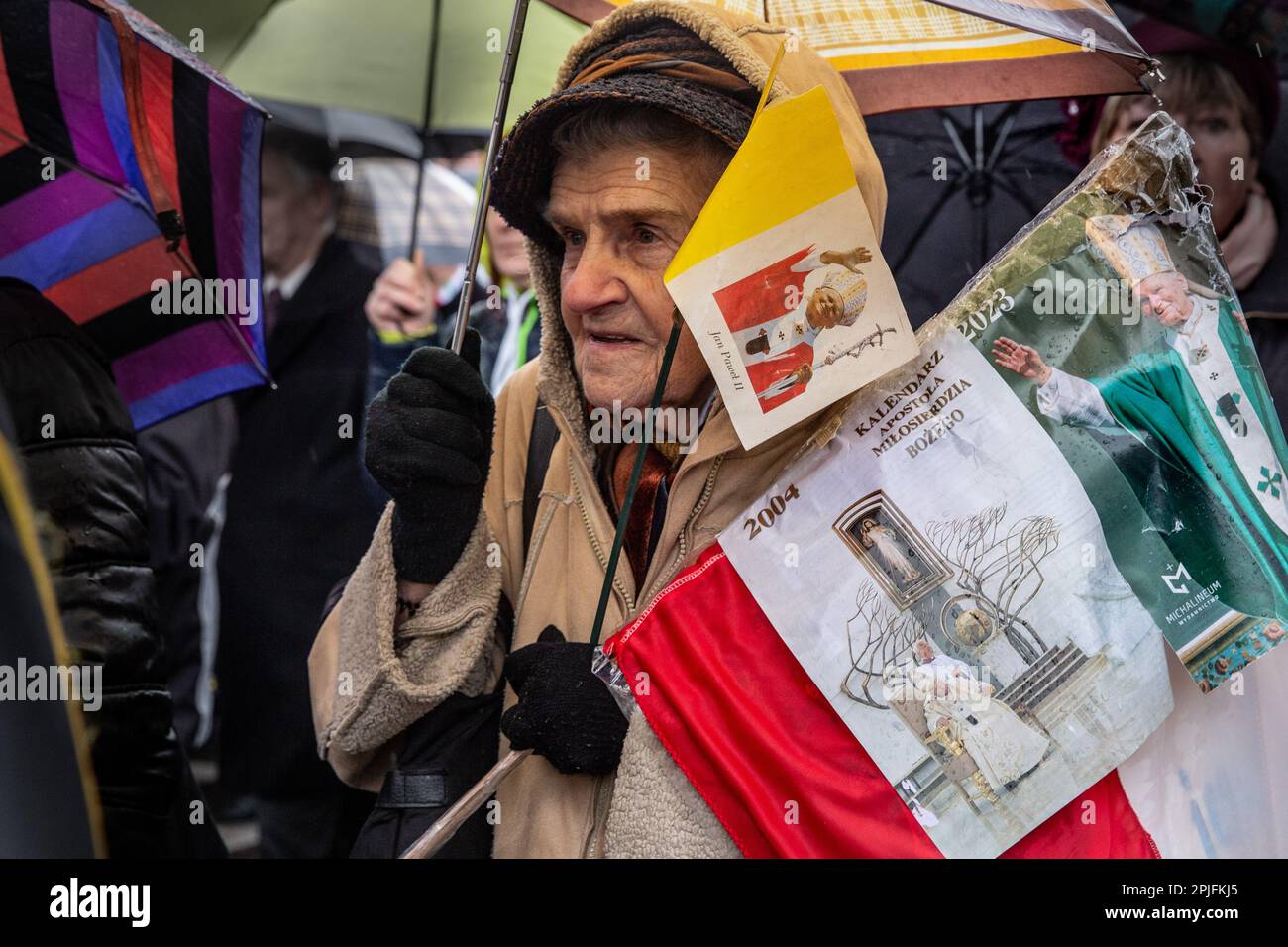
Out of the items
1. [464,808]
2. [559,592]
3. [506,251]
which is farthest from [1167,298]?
[506,251]

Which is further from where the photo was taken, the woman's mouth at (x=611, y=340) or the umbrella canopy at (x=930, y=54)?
the umbrella canopy at (x=930, y=54)

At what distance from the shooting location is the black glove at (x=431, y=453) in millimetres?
2293

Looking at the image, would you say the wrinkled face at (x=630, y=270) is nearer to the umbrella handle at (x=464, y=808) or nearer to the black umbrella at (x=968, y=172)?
the umbrella handle at (x=464, y=808)

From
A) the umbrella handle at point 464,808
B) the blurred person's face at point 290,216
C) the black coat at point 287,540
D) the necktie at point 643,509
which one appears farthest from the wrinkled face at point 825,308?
the blurred person's face at point 290,216

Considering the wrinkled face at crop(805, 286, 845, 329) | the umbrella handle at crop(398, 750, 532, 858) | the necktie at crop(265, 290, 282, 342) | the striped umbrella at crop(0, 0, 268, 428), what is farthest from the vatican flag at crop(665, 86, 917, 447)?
the necktie at crop(265, 290, 282, 342)

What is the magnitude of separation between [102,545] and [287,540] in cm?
117

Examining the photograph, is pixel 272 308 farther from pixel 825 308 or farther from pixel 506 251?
pixel 825 308

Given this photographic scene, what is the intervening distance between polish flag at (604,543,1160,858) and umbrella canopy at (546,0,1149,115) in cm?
106

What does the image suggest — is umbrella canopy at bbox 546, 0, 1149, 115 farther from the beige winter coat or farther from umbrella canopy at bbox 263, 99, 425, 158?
umbrella canopy at bbox 263, 99, 425, 158

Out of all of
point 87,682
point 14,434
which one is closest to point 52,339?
point 14,434

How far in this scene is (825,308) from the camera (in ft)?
7.38

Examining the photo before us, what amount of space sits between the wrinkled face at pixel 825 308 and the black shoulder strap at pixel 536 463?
0.58 meters

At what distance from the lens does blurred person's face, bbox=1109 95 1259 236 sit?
3348mm

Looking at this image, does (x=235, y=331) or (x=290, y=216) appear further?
(x=290, y=216)
